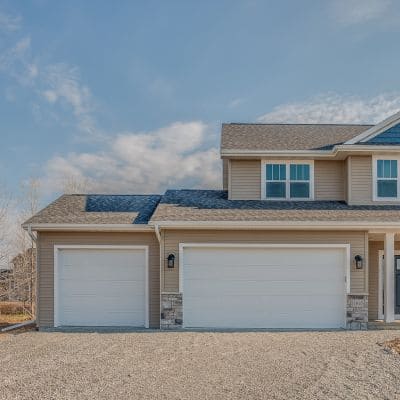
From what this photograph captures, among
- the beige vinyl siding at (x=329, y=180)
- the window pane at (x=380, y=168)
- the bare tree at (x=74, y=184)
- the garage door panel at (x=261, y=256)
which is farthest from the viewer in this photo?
the bare tree at (x=74, y=184)

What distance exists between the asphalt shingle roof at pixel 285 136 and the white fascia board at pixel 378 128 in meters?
1.04

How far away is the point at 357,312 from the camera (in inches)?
392

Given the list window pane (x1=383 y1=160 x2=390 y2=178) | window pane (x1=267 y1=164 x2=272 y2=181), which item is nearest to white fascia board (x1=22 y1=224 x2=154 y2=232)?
window pane (x1=267 y1=164 x2=272 y2=181)

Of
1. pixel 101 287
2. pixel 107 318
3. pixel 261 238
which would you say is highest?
pixel 261 238

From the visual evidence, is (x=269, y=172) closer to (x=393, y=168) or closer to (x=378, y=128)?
(x=378, y=128)

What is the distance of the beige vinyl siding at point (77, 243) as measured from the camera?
10719mm

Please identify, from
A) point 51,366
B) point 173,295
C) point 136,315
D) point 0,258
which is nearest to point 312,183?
point 173,295

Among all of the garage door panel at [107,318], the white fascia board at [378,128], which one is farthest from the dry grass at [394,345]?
the garage door panel at [107,318]

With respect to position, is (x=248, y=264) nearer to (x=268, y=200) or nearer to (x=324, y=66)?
(x=268, y=200)

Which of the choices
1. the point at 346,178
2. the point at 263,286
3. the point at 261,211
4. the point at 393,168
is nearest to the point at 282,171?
the point at 346,178

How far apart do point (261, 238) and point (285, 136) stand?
4782mm

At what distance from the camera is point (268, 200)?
1216 centimetres

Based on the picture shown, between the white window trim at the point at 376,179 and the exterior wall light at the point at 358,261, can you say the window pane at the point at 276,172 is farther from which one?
the exterior wall light at the point at 358,261

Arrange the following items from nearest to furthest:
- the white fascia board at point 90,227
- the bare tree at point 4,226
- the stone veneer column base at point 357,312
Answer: the stone veneer column base at point 357,312 → the white fascia board at point 90,227 → the bare tree at point 4,226
